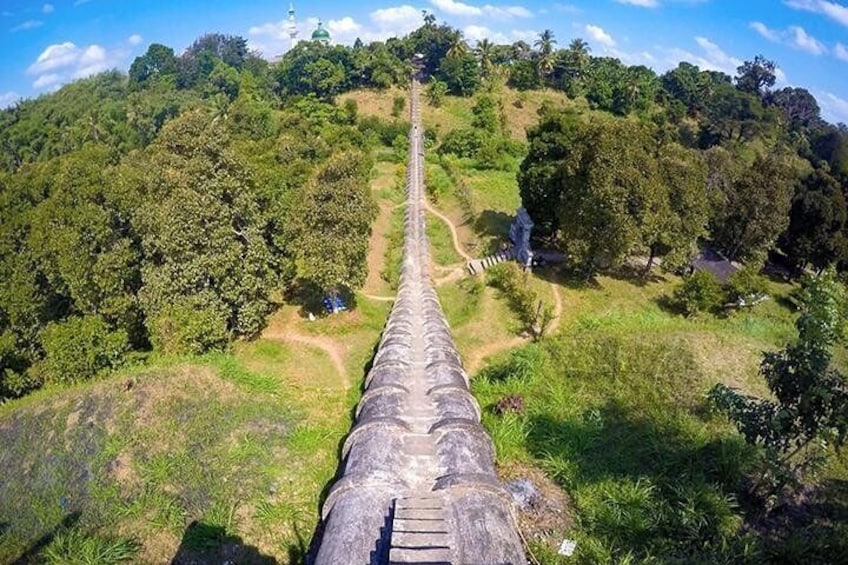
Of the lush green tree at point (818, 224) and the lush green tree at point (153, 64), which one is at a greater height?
the lush green tree at point (153, 64)

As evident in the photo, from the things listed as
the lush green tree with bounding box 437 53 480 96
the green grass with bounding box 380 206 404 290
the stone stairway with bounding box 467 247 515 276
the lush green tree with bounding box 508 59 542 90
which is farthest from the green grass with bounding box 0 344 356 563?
the lush green tree with bounding box 508 59 542 90

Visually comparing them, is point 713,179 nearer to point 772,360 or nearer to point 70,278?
point 772,360

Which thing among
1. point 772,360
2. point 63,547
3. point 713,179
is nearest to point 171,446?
point 63,547

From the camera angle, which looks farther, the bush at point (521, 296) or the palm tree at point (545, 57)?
the palm tree at point (545, 57)

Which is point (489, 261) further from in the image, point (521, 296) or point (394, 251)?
point (394, 251)

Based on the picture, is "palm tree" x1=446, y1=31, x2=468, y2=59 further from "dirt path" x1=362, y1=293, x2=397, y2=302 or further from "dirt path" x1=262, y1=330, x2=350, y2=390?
"dirt path" x1=262, y1=330, x2=350, y2=390

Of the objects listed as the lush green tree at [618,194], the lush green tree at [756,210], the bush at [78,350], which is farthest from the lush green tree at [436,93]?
the bush at [78,350]

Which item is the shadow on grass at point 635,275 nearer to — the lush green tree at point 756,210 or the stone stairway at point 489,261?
the stone stairway at point 489,261
